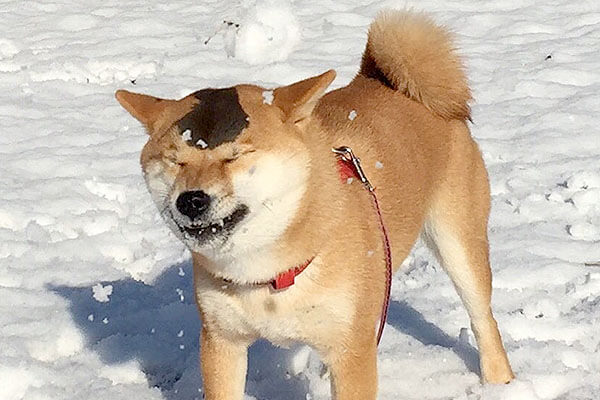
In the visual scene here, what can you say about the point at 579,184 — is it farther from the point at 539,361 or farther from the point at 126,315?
the point at 126,315

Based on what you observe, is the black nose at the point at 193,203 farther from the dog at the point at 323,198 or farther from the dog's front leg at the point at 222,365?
the dog's front leg at the point at 222,365

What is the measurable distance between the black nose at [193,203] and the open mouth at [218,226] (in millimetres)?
45

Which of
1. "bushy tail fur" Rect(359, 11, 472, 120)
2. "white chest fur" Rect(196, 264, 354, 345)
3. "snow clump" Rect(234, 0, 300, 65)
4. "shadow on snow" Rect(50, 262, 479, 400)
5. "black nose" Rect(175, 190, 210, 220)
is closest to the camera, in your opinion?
"black nose" Rect(175, 190, 210, 220)

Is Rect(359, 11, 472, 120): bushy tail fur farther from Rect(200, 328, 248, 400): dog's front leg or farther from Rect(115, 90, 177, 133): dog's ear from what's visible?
Rect(200, 328, 248, 400): dog's front leg

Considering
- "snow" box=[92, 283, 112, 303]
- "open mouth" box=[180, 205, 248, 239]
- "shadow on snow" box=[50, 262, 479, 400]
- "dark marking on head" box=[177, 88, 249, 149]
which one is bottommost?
"snow" box=[92, 283, 112, 303]

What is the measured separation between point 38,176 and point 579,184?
2729 mm

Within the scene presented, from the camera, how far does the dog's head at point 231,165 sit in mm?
2164

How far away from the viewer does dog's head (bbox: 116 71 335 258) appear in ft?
7.10

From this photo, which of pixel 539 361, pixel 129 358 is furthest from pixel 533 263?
pixel 129 358

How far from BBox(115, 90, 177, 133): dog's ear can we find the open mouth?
40 cm

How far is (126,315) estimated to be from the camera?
3.73m

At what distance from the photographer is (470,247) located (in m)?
3.24

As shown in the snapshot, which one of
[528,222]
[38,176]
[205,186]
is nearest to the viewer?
[205,186]

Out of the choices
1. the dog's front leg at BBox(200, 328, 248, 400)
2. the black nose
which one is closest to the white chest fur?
the dog's front leg at BBox(200, 328, 248, 400)
